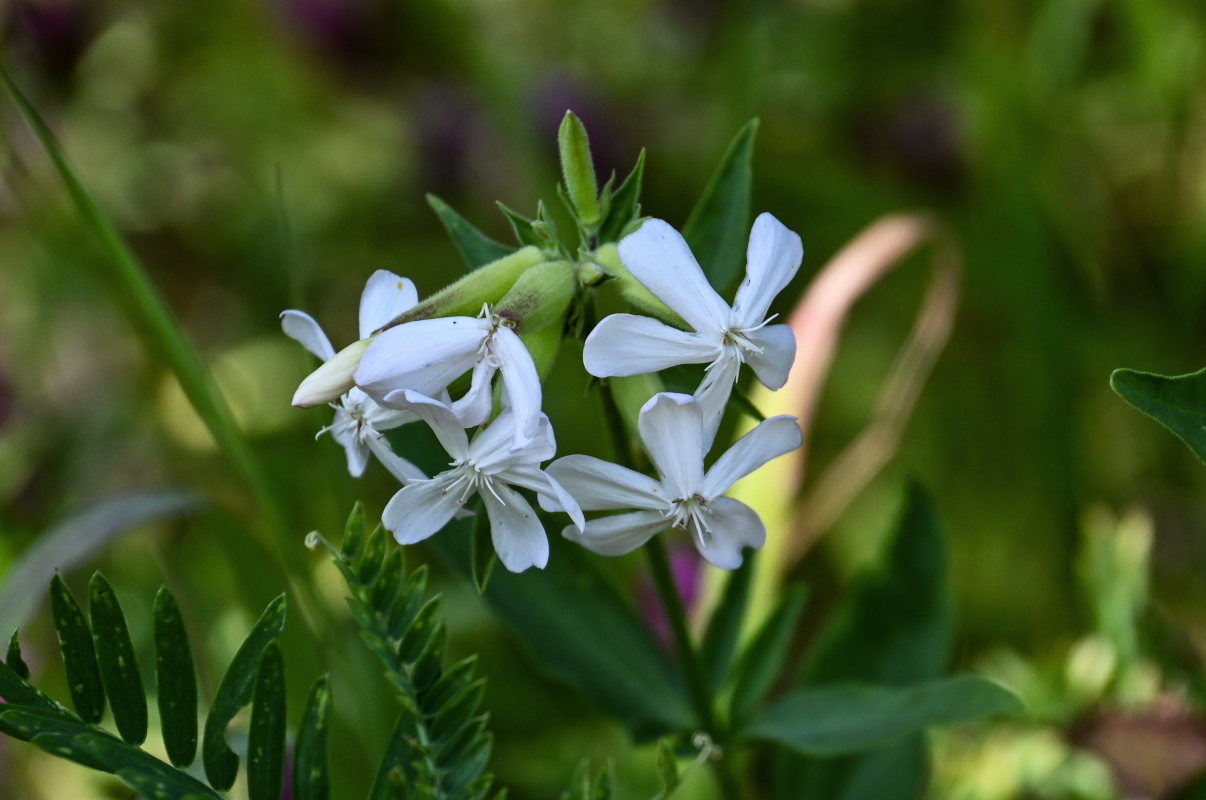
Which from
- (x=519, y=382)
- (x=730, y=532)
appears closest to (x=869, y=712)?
(x=730, y=532)

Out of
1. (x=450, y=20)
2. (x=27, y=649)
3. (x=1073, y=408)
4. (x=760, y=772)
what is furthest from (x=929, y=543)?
(x=450, y=20)

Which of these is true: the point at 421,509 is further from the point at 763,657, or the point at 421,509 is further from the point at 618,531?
the point at 763,657

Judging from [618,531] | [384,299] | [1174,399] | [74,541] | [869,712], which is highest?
[384,299]

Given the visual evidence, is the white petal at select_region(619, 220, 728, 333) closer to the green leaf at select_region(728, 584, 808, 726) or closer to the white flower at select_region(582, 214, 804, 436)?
the white flower at select_region(582, 214, 804, 436)

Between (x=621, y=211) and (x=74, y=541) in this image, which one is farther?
(x=74, y=541)

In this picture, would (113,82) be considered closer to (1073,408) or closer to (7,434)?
(7,434)

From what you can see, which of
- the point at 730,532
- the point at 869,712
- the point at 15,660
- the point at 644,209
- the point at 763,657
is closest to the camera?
the point at 15,660

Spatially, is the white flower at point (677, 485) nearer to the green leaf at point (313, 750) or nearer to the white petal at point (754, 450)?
the white petal at point (754, 450)
